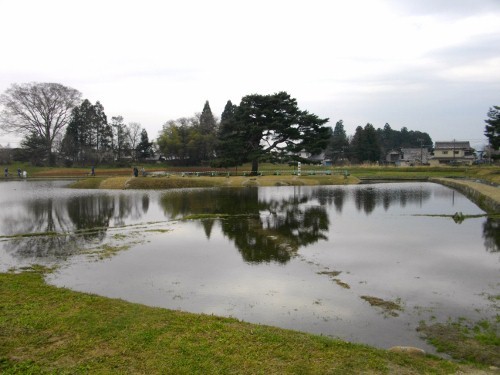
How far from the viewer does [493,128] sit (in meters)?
45.9

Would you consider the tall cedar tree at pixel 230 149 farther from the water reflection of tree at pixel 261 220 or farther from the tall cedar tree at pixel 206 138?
the water reflection of tree at pixel 261 220

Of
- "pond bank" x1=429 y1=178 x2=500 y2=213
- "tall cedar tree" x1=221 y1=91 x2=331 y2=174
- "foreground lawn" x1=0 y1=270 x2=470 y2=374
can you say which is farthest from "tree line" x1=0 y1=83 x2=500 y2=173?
"foreground lawn" x1=0 y1=270 x2=470 y2=374

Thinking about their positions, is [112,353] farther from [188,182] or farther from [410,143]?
[410,143]

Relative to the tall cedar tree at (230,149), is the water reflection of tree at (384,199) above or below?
below

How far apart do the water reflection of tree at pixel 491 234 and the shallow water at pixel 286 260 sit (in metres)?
0.07

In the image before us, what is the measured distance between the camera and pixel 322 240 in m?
14.4

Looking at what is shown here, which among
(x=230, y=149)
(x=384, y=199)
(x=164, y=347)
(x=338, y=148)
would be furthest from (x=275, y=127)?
(x=338, y=148)

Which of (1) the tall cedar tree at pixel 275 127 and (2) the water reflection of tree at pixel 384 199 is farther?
(1) the tall cedar tree at pixel 275 127

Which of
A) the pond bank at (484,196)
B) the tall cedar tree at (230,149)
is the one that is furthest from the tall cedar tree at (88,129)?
the pond bank at (484,196)

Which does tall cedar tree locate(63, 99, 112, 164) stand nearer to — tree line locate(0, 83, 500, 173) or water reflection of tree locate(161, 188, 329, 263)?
tree line locate(0, 83, 500, 173)

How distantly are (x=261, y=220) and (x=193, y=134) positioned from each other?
151ft

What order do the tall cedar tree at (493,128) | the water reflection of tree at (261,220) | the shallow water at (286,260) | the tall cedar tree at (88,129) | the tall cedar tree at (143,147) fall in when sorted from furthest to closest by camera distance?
the tall cedar tree at (143,147) → the tall cedar tree at (88,129) → the tall cedar tree at (493,128) → the water reflection of tree at (261,220) → the shallow water at (286,260)

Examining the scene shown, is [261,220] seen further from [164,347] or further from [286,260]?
[164,347]

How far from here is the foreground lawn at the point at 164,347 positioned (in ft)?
17.5
